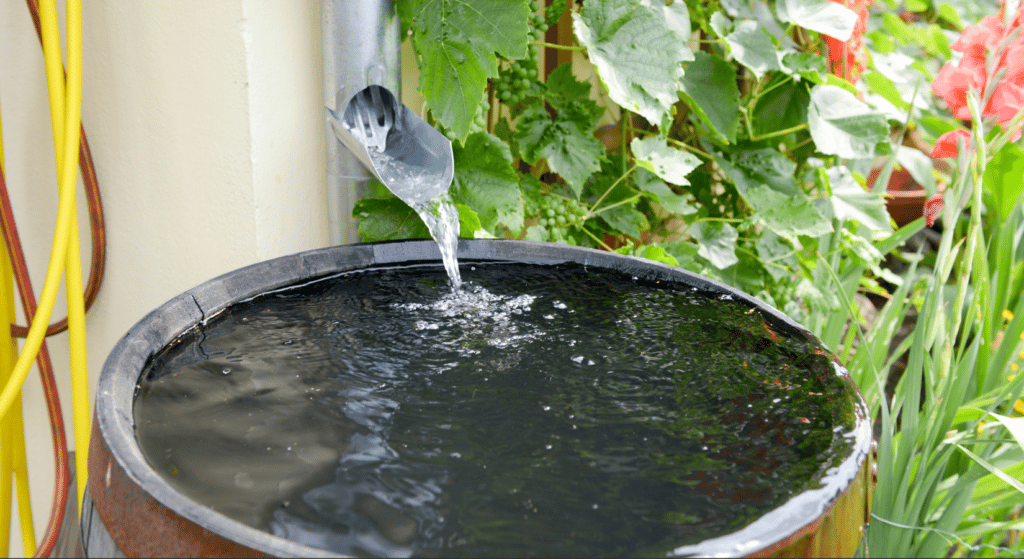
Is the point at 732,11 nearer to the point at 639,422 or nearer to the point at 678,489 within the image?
the point at 639,422

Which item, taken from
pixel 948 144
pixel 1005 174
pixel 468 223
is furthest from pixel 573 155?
pixel 1005 174

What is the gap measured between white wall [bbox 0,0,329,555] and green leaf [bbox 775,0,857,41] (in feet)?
3.53

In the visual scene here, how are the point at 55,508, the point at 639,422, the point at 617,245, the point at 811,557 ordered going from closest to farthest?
1. the point at 811,557
2. the point at 639,422
3. the point at 55,508
4. the point at 617,245

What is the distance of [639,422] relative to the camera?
69 cm

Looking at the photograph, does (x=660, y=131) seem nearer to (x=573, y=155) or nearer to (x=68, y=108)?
(x=573, y=155)

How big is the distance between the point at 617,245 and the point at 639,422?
51.6 inches

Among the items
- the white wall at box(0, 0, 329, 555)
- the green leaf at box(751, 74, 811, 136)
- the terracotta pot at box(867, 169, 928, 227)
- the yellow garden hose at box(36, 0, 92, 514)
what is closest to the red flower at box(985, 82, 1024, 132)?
the green leaf at box(751, 74, 811, 136)

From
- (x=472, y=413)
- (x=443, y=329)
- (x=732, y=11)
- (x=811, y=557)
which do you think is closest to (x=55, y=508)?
(x=443, y=329)

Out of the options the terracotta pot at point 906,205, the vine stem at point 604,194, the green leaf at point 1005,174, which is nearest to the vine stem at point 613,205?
the vine stem at point 604,194

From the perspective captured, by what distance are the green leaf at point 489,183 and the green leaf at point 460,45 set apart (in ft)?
0.30

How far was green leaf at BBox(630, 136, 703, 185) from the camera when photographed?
1.40 meters

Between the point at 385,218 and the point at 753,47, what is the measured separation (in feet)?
3.13

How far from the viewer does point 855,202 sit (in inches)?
65.1

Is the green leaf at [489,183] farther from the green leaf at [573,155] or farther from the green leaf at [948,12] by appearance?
the green leaf at [948,12]
